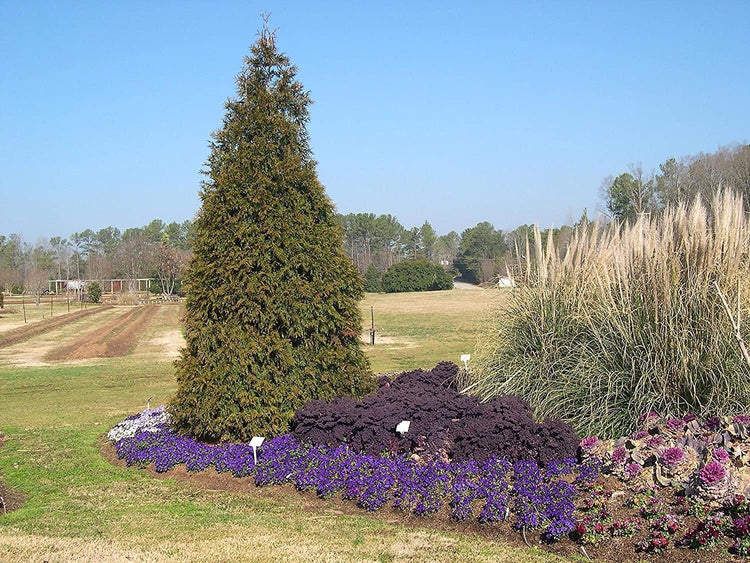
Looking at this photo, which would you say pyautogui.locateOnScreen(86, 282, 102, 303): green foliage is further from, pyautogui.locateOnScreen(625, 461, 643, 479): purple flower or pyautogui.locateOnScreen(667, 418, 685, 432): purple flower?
pyautogui.locateOnScreen(625, 461, 643, 479): purple flower

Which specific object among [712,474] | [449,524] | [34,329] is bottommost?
[34,329]

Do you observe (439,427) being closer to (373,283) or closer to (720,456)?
(720,456)

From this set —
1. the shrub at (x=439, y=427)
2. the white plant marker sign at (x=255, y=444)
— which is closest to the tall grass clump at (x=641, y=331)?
the shrub at (x=439, y=427)

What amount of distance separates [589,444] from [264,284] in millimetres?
Answer: 3890

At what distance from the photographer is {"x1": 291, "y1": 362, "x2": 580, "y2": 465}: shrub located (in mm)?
5586

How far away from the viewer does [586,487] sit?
500cm

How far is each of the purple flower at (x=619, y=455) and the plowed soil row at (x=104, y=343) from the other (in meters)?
21.1

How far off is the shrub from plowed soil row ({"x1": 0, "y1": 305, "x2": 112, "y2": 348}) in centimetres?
2523

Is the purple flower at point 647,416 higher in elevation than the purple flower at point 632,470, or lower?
higher

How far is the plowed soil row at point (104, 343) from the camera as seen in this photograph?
2350cm

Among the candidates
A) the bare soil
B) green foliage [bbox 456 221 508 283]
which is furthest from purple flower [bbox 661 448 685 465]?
green foliage [bbox 456 221 508 283]

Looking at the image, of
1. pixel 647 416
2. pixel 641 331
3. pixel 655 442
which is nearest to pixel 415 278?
pixel 641 331

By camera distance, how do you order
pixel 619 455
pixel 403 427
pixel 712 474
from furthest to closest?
pixel 403 427
pixel 619 455
pixel 712 474

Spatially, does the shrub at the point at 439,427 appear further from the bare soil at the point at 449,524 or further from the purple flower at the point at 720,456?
the purple flower at the point at 720,456
